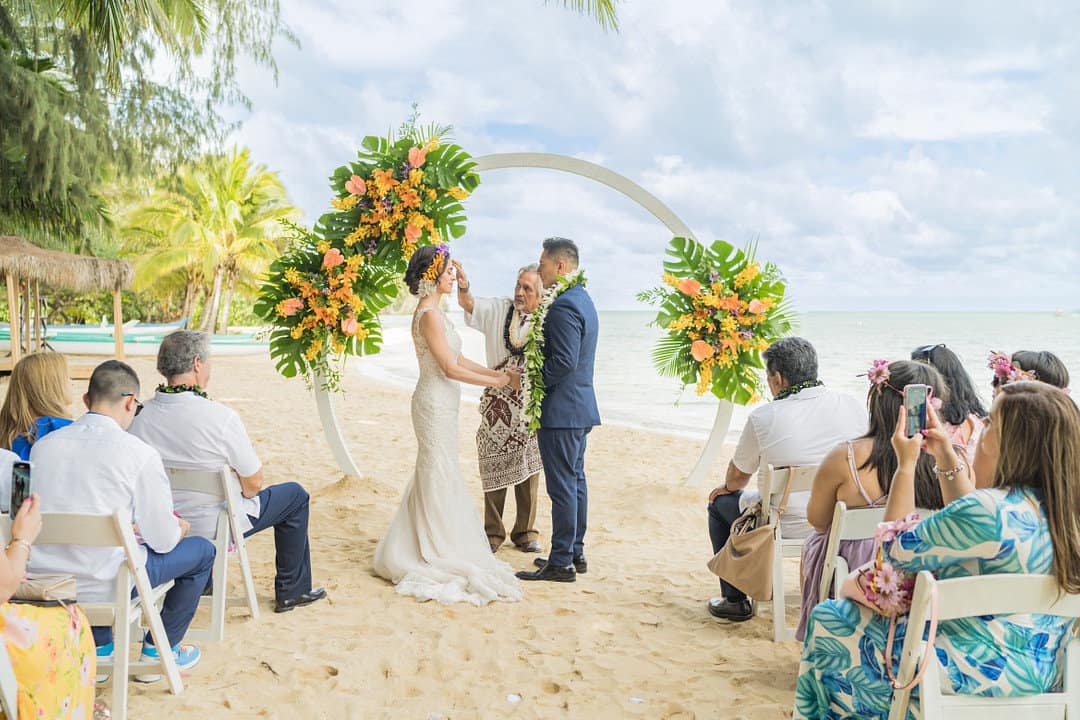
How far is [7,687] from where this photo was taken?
228 cm

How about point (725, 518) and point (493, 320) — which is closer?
point (725, 518)

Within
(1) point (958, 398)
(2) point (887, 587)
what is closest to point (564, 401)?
(1) point (958, 398)

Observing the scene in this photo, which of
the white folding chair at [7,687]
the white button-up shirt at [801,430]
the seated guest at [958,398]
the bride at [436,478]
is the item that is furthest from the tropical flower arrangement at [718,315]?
the white folding chair at [7,687]

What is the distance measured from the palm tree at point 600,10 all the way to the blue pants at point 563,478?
4.76 m

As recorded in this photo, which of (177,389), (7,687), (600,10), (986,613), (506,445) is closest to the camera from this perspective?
(986,613)

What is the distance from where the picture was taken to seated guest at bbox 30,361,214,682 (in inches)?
115

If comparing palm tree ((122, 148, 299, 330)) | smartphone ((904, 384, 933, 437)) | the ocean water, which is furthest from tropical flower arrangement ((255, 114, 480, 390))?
palm tree ((122, 148, 299, 330))

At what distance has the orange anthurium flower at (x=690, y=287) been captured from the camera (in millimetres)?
5973

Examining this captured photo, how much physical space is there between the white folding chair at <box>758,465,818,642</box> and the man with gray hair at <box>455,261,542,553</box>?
194 centimetres

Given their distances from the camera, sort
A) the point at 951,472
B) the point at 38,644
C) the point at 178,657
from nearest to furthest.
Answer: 1. the point at 38,644
2. the point at 951,472
3. the point at 178,657

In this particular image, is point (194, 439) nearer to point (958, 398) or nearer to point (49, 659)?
point (49, 659)

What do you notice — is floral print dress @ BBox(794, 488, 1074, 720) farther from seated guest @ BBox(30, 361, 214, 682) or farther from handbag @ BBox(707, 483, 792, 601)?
seated guest @ BBox(30, 361, 214, 682)

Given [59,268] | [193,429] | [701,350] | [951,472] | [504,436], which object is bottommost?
[504,436]

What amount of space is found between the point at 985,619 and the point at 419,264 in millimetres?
3520
